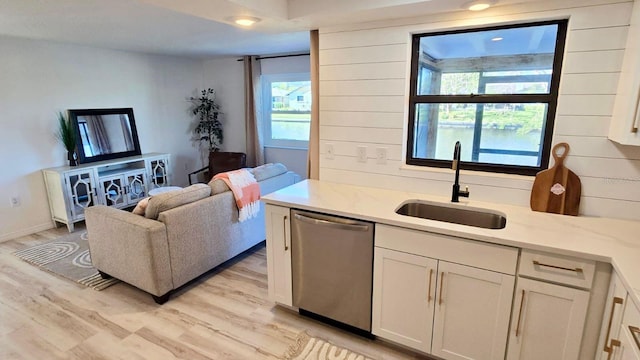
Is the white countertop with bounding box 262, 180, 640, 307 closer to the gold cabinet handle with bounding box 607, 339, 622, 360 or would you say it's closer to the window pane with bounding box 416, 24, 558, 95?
the gold cabinet handle with bounding box 607, 339, 622, 360

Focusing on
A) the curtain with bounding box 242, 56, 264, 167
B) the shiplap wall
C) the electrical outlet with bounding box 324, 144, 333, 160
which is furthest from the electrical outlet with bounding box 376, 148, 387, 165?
the curtain with bounding box 242, 56, 264, 167

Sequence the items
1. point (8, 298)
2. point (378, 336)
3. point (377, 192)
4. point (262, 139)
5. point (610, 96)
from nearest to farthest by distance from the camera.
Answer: point (610, 96) < point (378, 336) < point (377, 192) < point (8, 298) < point (262, 139)

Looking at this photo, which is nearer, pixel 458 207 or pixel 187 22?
pixel 458 207

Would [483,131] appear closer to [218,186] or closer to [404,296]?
[404,296]

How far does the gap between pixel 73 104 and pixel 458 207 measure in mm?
4749

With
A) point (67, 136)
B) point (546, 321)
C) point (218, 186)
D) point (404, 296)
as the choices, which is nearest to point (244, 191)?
point (218, 186)

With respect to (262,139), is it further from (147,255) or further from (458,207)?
(458,207)

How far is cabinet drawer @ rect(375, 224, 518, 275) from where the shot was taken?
1646 mm

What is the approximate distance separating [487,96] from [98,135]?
472cm

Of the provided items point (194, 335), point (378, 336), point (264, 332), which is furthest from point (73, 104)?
point (378, 336)

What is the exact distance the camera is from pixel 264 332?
2.29m

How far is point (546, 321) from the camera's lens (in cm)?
162

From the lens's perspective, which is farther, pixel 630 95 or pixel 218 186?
pixel 218 186

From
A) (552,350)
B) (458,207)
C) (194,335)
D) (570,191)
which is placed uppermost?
(570,191)
